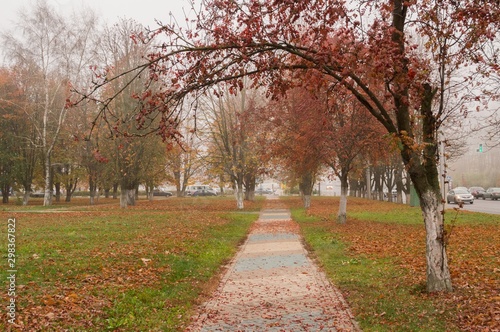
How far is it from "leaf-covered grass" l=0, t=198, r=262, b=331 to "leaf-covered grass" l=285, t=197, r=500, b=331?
2.71m

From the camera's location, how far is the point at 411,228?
18891mm

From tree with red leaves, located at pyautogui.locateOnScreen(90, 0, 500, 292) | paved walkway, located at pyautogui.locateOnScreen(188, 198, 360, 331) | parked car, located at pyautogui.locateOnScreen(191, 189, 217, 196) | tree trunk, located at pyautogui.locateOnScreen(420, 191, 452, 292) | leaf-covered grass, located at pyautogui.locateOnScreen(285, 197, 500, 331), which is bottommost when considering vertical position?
paved walkway, located at pyautogui.locateOnScreen(188, 198, 360, 331)

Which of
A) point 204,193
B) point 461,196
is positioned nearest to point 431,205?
point 461,196

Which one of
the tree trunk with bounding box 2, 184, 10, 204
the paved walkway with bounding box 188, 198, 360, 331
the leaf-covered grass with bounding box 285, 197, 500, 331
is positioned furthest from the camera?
the tree trunk with bounding box 2, 184, 10, 204

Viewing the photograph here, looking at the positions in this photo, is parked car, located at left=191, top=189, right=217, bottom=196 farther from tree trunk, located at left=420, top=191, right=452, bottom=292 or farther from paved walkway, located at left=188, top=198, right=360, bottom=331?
tree trunk, located at left=420, top=191, right=452, bottom=292

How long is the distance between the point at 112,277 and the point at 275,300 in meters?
3.11

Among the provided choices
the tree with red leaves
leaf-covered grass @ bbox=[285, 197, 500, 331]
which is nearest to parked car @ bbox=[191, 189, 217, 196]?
leaf-covered grass @ bbox=[285, 197, 500, 331]

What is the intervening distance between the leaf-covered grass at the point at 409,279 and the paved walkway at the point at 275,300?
0.36 metres

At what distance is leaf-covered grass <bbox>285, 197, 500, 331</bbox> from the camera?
243 inches

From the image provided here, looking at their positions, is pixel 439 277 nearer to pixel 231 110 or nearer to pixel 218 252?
pixel 218 252

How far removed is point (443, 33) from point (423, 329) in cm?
439

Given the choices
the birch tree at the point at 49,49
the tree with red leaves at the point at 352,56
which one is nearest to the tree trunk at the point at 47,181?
the birch tree at the point at 49,49

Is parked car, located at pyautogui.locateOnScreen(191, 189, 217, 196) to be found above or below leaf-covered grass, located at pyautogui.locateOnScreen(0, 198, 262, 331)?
above

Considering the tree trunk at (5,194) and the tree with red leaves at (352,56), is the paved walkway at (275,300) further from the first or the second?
the tree trunk at (5,194)
